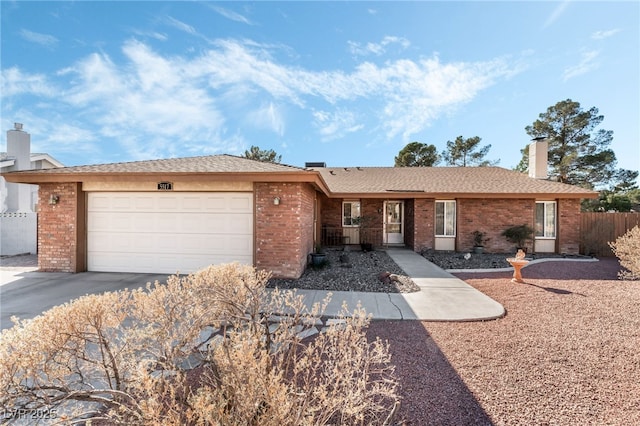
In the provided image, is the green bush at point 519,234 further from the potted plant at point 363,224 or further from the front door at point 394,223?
the potted plant at point 363,224

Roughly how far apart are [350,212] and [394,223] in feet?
7.79

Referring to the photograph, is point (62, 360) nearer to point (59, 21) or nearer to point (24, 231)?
point (59, 21)

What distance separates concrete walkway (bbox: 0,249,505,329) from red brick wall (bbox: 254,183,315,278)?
112cm

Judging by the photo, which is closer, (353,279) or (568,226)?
(353,279)

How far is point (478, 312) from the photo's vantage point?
5.20m

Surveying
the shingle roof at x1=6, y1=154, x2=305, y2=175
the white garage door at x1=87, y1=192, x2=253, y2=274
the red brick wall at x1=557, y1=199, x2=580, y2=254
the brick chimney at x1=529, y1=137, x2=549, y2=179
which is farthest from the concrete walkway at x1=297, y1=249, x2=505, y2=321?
the brick chimney at x1=529, y1=137, x2=549, y2=179

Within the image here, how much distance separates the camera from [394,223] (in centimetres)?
1403

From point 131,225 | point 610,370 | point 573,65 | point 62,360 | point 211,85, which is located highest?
point 573,65

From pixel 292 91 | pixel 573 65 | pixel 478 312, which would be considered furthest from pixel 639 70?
pixel 292 91

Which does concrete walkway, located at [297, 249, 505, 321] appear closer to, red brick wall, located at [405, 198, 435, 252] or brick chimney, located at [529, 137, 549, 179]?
red brick wall, located at [405, 198, 435, 252]

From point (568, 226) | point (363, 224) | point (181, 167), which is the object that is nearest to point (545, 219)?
point (568, 226)

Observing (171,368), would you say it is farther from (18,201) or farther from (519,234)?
(18,201)

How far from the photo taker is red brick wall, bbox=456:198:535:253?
12047mm

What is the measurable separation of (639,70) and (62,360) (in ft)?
56.8
